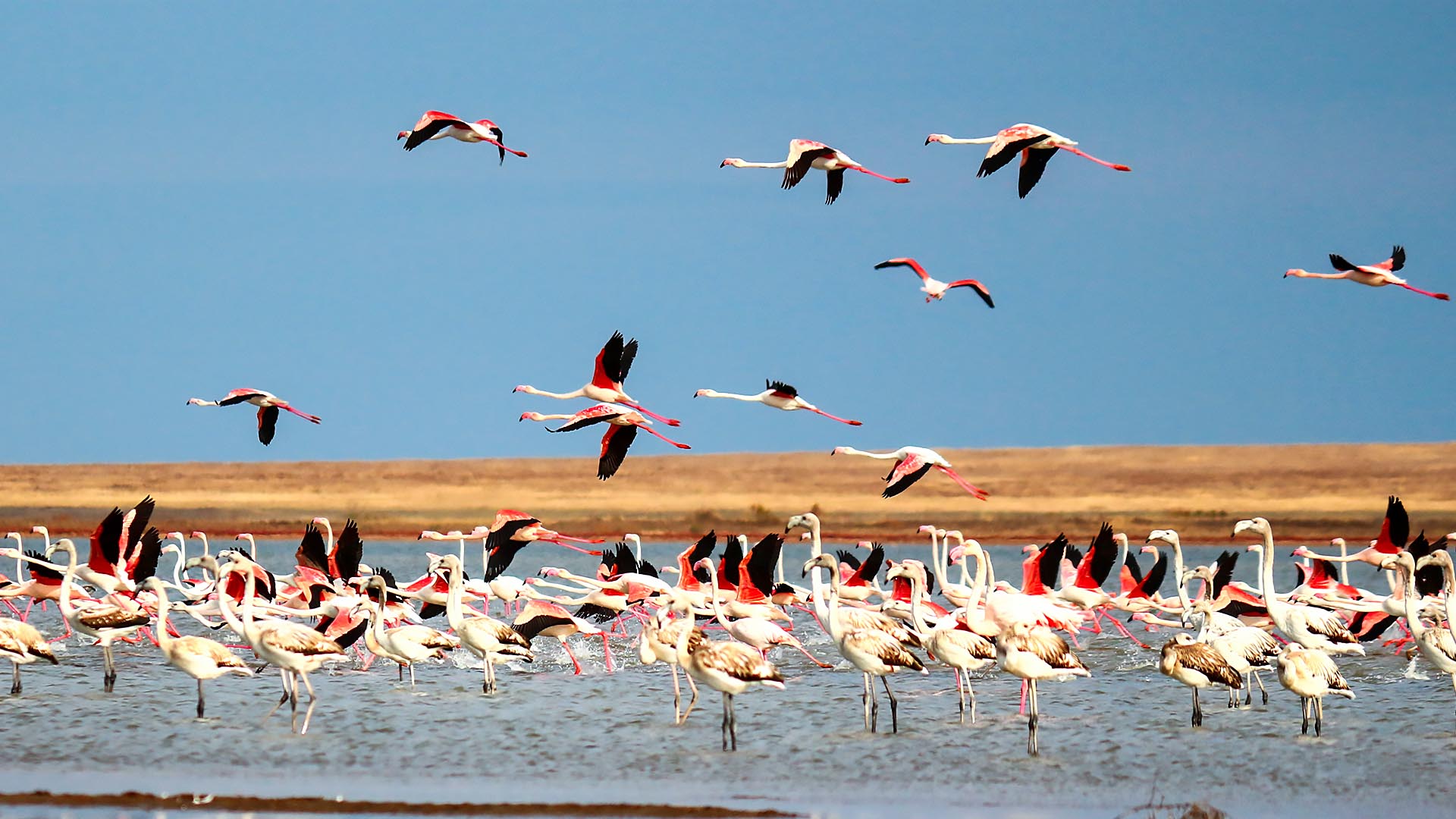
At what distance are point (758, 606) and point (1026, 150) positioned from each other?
5062 millimetres

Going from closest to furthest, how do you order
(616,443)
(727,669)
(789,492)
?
(727,669) < (616,443) < (789,492)

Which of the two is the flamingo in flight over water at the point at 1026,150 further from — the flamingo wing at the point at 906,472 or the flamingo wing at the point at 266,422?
the flamingo wing at the point at 266,422

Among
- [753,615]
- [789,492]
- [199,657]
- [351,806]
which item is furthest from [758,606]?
[789,492]

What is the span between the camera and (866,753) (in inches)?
496

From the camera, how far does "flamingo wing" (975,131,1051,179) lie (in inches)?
566

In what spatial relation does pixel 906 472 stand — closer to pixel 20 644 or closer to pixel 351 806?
pixel 351 806

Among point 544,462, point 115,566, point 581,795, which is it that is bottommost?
point 581,795

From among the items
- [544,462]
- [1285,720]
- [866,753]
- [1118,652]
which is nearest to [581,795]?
[866,753]

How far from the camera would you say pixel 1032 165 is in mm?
14672

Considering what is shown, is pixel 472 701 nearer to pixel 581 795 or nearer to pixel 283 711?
pixel 283 711

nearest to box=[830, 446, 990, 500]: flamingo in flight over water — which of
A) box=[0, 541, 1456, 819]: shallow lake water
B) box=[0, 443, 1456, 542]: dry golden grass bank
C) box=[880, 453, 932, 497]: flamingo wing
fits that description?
box=[880, 453, 932, 497]: flamingo wing

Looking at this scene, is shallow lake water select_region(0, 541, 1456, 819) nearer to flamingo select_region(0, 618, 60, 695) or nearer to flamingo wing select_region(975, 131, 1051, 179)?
flamingo select_region(0, 618, 60, 695)

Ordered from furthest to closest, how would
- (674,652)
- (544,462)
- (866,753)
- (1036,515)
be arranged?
(544,462), (1036,515), (674,652), (866,753)

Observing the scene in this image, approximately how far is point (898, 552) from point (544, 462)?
1039 inches
